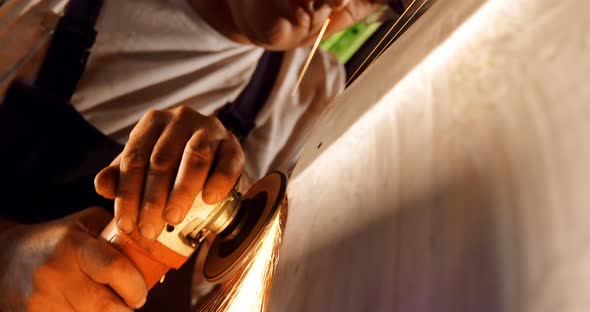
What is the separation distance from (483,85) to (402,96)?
58mm

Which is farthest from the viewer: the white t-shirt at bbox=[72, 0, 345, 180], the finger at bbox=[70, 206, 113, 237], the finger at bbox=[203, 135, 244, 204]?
the white t-shirt at bbox=[72, 0, 345, 180]

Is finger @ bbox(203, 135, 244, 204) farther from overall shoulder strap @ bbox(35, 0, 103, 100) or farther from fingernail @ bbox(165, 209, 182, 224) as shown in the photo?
overall shoulder strap @ bbox(35, 0, 103, 100)

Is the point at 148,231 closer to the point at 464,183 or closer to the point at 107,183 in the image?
the point at 107,183

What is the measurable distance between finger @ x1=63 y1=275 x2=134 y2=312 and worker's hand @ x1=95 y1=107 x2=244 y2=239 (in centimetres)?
13

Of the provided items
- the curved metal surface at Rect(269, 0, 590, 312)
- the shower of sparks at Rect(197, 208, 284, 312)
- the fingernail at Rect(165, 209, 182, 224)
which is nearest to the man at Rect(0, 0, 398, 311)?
the fingernail at Rect(165, 209, 182, 224)

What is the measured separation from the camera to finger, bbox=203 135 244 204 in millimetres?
524

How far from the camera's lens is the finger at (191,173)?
52 cm

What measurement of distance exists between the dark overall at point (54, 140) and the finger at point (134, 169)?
36 cm

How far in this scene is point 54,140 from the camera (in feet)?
3.12

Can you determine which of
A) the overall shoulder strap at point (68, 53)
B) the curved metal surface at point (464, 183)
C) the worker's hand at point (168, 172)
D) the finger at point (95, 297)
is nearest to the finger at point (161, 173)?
the worker's hand at point (168, 172)

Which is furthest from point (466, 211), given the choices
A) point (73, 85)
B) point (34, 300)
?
point (73, 85)

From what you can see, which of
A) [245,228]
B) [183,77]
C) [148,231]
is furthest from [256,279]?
[183,77]

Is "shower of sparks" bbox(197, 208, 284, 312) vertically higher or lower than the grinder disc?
higher

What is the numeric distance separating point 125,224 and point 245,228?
178 mm
